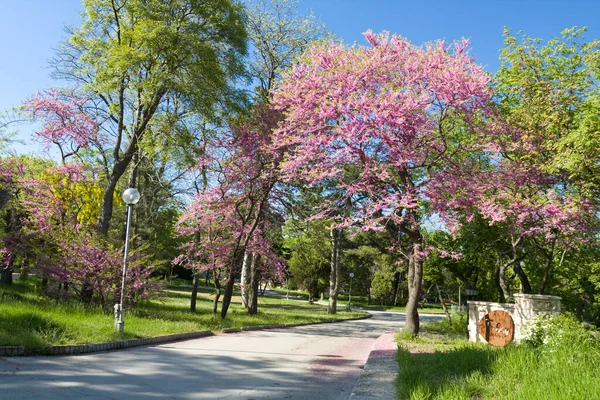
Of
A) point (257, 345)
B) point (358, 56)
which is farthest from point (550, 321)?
point (358, 56)

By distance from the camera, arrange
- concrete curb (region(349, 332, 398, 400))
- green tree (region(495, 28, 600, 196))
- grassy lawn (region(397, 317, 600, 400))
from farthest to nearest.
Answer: green tree (region(495, 28, 600, 196)), concrete curb (region(349, 332, 398, 400)), grassy lawn (region(397, 317, 600, 400))

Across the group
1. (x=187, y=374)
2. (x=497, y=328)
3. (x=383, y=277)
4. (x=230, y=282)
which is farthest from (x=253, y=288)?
(x=383, y=277)

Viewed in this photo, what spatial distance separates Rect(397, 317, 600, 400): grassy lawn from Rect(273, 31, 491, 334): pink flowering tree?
596 centimetres

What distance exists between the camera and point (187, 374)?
306 inches

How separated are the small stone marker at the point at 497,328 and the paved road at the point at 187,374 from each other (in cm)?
547

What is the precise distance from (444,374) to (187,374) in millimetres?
4283

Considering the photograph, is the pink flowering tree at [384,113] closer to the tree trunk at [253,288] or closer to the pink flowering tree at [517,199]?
the pink flowering tree at [517,199]

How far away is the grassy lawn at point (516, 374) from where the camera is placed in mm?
4723

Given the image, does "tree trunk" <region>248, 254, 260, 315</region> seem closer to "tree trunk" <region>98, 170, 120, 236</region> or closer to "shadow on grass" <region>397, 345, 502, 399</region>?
"tree trunk" <region>98, 170, 120, 236</region>

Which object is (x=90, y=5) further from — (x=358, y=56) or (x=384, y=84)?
(x=384, y=84)

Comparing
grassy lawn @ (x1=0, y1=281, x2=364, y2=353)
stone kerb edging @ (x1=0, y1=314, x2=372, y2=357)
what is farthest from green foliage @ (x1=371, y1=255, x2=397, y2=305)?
stone kerb edging @ (x1=0, y1=314, x2=372, y2=357)

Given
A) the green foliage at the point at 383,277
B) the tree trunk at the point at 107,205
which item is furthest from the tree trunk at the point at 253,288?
the green foliage at the point at 383,277

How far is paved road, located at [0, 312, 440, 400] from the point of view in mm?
6262

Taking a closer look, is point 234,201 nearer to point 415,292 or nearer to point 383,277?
point 415,292
